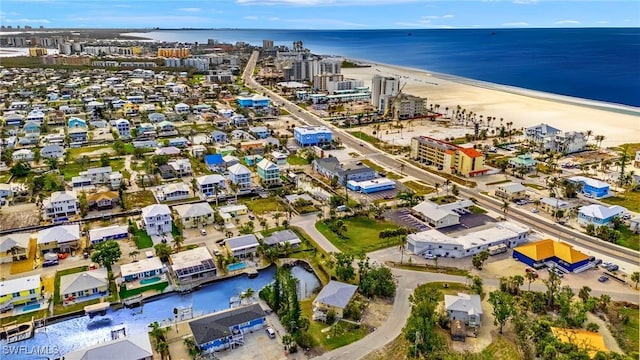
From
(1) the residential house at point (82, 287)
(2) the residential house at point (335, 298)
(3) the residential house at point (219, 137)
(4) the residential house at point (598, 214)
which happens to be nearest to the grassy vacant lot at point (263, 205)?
(2) the residential house at point (335, 298)

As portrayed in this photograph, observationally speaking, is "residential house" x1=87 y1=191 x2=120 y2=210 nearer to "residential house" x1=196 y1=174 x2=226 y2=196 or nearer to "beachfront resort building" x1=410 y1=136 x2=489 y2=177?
"residential house" x1=196 y1=174 x2=226 y2=196

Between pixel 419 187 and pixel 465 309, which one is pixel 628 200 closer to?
pixel 419 187

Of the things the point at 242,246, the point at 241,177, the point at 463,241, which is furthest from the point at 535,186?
the point at 242,246

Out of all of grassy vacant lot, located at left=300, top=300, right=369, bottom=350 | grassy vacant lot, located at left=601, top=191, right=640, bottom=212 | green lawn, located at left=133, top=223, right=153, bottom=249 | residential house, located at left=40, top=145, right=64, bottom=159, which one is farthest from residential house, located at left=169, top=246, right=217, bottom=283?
grassy vacant lot, located at left=601, top=191, right=640, bottom=212

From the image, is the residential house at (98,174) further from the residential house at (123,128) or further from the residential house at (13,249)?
the residential house at (123,128)

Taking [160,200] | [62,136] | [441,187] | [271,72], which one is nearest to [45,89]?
[62,136]
